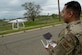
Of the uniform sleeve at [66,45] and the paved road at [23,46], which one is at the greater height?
the uniform sleeve at [66,45]

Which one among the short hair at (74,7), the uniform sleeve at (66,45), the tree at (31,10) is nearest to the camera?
the uniform sleeve at (66,45)

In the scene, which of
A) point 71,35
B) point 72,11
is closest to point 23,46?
point 72,11

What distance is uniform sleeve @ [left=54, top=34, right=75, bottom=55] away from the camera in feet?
9.00

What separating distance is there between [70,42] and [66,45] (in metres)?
0.06

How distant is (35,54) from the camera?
11414 mm

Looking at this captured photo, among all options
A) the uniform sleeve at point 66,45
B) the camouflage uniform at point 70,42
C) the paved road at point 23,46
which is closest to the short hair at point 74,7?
the camouflage uniform at point 70,42

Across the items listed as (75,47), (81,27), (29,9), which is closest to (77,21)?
(81,27)

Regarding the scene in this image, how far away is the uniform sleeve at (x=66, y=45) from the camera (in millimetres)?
2744

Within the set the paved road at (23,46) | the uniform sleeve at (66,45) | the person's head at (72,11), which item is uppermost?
the person's head at (72,11)

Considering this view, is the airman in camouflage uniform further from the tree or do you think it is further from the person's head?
the tree

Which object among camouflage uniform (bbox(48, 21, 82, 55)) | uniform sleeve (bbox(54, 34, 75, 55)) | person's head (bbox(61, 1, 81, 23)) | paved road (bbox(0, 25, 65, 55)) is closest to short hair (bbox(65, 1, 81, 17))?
person's head (bbox(61, 1, 81, 23))

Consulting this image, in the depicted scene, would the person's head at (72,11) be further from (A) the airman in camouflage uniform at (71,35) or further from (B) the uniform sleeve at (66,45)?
(B) the uniform sleeve at (66,45)

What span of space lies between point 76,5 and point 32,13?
5163 centimetres

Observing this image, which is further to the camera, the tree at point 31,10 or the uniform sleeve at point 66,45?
the tree at point 31,10
